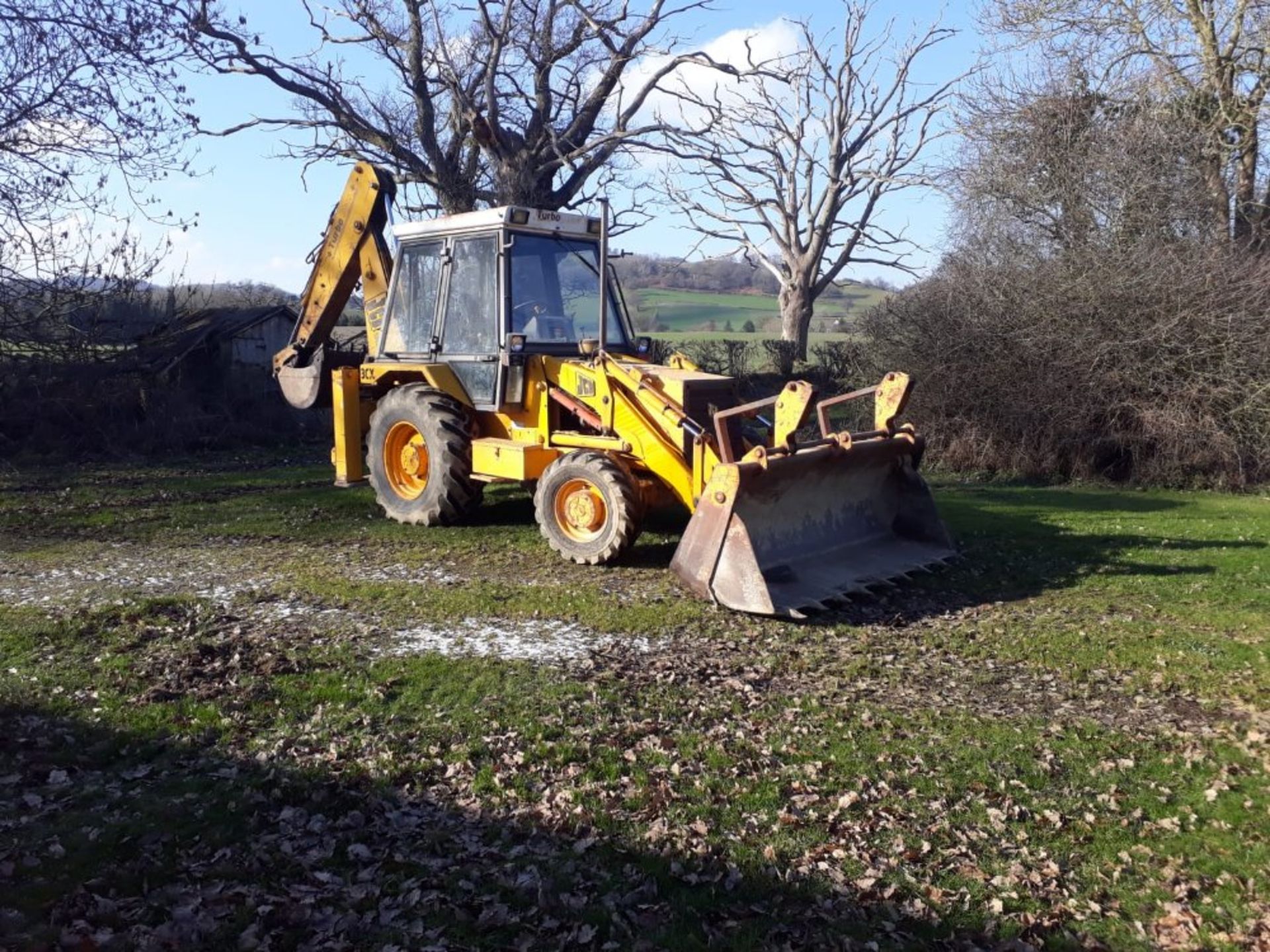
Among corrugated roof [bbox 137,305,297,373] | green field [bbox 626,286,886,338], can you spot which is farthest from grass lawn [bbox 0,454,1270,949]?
green field [bbox 626,286,886,338]

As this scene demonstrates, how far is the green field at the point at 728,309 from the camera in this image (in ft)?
131

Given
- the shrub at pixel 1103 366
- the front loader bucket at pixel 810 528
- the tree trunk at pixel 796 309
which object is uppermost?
the tree trunk at pixel 796 309

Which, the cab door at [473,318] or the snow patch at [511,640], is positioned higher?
the cab door at [473,318]

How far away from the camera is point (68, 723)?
19.2 ft

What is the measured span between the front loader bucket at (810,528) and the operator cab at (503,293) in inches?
102

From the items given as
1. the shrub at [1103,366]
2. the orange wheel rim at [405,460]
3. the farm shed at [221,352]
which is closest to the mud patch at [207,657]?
the orange wheel rim at [405,460]

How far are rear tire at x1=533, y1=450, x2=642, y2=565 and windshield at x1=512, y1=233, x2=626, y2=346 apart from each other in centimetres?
162

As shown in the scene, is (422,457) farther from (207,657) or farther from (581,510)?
(207,657)

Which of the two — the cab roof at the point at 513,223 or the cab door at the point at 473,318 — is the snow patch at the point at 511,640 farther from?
the cab roof at the point at 513,223

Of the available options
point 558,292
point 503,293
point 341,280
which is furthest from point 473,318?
point 341,280

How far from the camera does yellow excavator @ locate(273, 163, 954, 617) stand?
8375 mm

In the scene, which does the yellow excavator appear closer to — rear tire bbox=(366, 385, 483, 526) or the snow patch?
rear tire bbox=(366, 385, 483, 526)

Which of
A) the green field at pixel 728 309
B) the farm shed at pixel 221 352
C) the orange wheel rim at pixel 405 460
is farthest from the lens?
the green field at pixel 728 309

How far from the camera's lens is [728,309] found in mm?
43281
